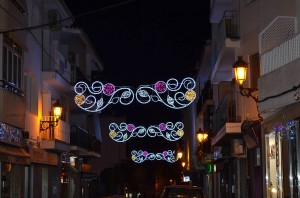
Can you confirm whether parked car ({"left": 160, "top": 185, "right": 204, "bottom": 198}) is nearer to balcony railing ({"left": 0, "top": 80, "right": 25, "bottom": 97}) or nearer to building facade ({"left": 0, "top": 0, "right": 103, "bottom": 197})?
building facade ({"left": 0, "top": 0, "right": 103, "bottom": 197})

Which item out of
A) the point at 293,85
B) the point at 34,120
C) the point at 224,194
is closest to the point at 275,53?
the point at 293,85

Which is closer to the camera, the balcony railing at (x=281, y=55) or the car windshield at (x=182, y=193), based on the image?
the balcony railing at (x=281, y=55)

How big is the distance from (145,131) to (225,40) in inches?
559

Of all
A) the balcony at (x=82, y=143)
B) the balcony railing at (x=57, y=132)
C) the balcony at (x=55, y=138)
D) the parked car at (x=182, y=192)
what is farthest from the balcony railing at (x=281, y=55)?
the balcony at (x=82, y=143)

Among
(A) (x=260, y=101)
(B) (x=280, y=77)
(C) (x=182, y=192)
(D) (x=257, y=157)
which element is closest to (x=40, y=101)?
(C) (x=182, y=192)

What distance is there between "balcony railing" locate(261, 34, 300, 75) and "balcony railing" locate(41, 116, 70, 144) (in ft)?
51.2

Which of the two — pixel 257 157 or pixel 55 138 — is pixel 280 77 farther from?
pixel 55 138

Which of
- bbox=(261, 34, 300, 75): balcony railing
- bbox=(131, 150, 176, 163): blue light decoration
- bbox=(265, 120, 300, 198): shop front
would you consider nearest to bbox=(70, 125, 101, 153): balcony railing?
bbox=(131, 150, 176, 163): blue light decoration

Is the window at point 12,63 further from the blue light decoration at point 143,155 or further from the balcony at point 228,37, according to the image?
the blue light decoration at point 143,155

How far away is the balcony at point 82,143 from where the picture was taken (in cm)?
3644

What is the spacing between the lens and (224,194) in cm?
3166

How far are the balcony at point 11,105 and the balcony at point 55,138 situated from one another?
6148 millimetres

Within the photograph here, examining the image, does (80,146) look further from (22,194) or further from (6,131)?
(6,131)

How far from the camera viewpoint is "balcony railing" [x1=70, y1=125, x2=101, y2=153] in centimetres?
3650
